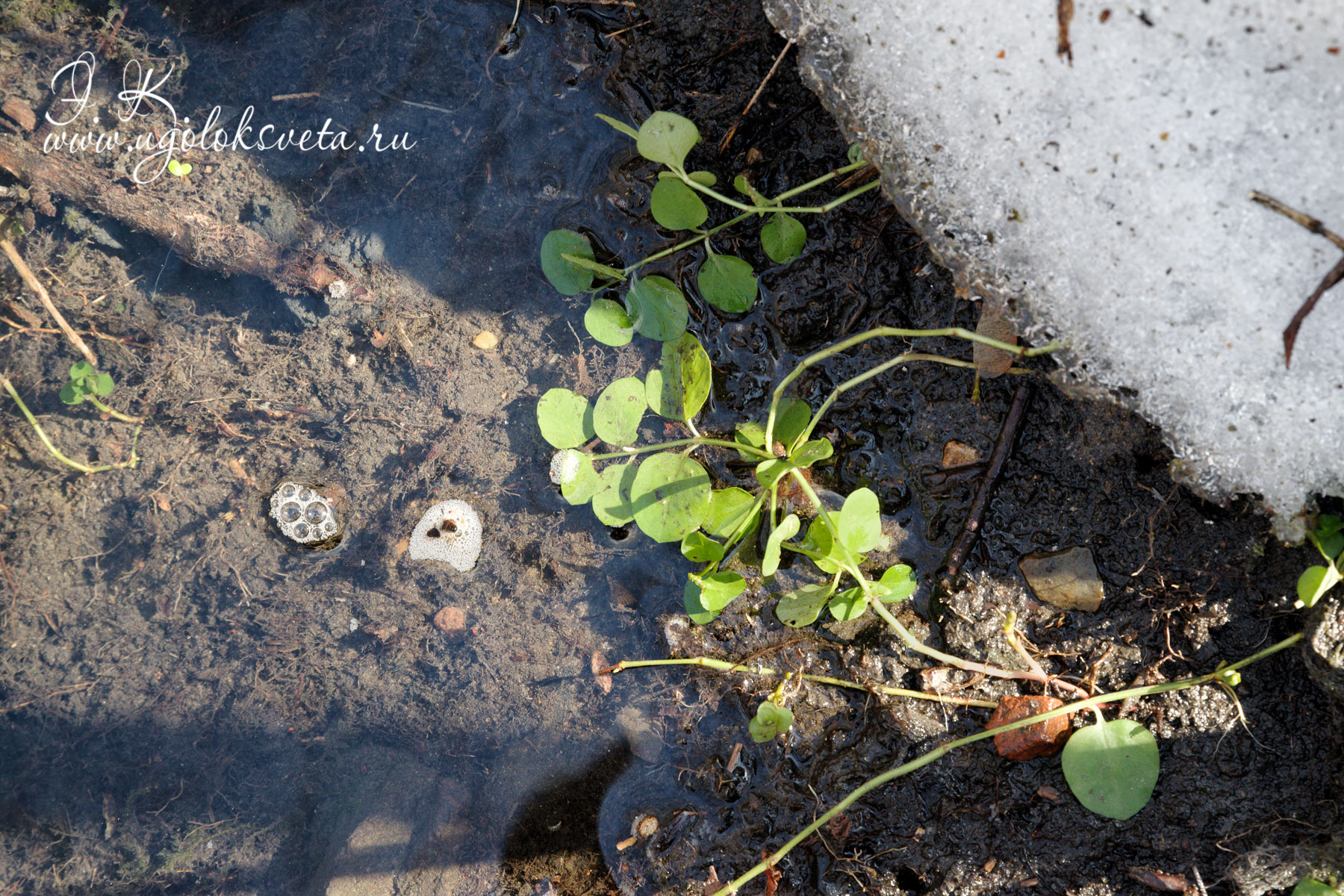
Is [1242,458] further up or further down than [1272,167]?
further down

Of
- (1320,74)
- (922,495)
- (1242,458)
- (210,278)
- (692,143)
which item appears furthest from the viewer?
(210,278)

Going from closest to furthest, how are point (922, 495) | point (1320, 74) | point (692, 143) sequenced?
point (1320, 74) → point (692, 143) → point (922, 495)

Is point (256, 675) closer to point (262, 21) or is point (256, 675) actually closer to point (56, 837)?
point (56, 837)

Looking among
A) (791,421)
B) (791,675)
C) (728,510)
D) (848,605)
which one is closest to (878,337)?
(791,421)

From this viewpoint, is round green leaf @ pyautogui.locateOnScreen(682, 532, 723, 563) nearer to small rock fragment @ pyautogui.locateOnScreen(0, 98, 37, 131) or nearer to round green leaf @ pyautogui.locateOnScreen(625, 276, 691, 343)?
round green leaf @ pyautogui.locateOnScreen(625, 276, 691, 343)

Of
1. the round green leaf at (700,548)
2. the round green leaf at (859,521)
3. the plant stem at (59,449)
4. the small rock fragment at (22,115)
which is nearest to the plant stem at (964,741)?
the round green leaf at (859,521)

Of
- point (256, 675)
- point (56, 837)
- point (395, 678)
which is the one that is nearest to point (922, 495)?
point (395, 678)

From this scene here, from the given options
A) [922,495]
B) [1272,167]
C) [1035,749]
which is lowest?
[1035,749]

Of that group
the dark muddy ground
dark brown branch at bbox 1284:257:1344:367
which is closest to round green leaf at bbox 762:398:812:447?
the dark muddy ground
